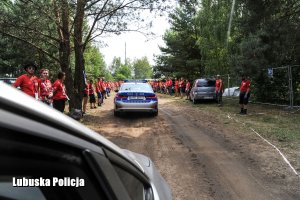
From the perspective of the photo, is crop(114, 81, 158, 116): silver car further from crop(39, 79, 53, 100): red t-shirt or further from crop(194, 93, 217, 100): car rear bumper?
crop(194, 93, 217, 100): car rear bumper

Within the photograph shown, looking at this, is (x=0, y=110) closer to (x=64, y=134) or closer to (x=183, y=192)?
(x=64, y=134)

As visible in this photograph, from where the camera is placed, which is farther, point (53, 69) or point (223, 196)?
point (53, 69)

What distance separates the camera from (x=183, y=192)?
584 cm

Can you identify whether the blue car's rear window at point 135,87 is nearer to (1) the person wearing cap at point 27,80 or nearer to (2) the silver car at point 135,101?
(2) the silver car at point 135,101

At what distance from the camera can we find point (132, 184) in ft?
5.18

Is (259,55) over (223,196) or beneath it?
over

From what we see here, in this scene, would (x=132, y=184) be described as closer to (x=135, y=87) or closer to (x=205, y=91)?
(x=135, y=87)

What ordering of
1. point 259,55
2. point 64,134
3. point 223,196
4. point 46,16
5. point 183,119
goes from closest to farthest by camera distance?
point 64,134, point 223,196, point 46,16, point 183,119, point 259,55

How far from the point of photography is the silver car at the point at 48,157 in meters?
1.03

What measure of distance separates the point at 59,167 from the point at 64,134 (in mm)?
100

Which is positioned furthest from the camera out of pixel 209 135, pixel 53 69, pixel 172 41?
pixel 172 41

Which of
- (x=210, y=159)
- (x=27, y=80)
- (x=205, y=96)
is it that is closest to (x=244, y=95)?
(x=205, y=96)

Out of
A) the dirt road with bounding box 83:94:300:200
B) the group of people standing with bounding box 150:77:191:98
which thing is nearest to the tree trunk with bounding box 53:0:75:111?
the dirt road with bounding box 83:94:300:200

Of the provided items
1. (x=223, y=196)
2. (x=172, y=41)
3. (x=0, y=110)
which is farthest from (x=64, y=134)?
(x=172, y=41)
